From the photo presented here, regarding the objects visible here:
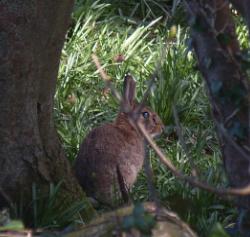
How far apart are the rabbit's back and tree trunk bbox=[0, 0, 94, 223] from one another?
80cm

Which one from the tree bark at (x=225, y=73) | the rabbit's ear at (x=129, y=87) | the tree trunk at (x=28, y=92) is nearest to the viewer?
the tree bark at (x=225, y=73)

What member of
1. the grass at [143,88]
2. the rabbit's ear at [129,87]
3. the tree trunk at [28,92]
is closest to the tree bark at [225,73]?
the tree trunk at [28,92]

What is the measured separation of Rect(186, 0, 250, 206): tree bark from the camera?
417cm

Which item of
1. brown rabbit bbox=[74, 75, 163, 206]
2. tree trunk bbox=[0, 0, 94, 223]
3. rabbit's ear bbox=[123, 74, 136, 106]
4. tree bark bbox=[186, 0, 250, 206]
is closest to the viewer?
tree bark bbox=[186, 0, 250, 206]

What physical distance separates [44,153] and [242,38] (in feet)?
11.7

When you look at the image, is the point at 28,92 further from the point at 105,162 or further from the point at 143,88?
the point at 143,88

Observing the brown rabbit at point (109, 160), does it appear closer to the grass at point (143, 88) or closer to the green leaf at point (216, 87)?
the grass at point (143, 88)

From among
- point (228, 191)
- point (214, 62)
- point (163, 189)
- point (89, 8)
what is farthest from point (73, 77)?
point (228, 191)

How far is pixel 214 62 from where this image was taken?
14.2 ft

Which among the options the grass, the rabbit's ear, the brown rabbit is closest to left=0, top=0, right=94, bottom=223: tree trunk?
the brown rabbit

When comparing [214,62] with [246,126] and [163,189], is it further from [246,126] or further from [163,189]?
[163,189]

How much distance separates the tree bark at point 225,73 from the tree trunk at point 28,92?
3.47ft

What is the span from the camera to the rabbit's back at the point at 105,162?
6.41m

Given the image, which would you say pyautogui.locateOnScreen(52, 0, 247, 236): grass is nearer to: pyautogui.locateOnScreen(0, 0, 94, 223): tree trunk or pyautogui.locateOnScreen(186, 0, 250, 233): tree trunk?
pyautogui.locateOnScreen(0, 0, 94, 223): tree trunk
